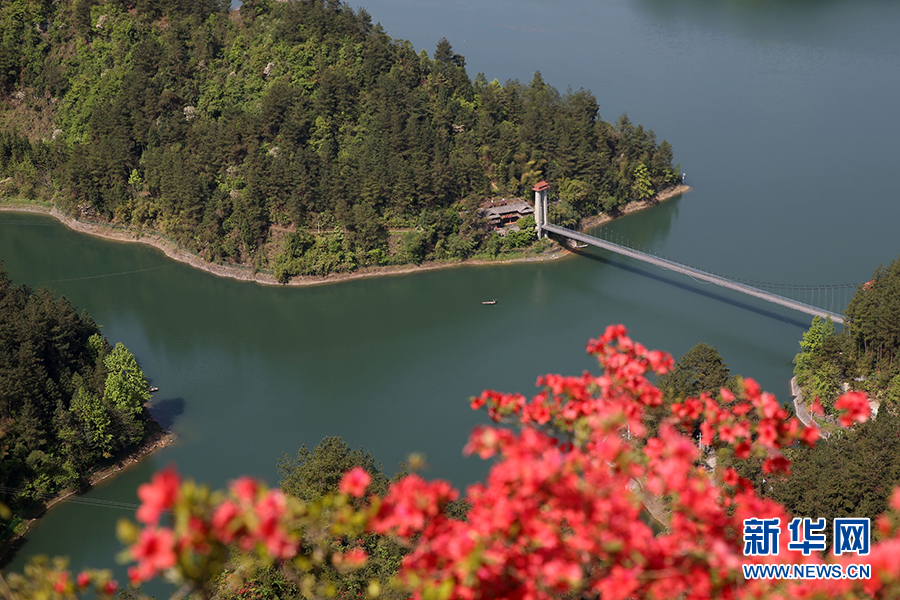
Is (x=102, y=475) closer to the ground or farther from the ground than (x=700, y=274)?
closer to the ground

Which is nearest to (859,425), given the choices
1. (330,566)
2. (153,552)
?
(330,566)

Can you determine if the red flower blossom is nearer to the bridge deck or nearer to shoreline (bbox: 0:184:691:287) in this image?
the bridge deck

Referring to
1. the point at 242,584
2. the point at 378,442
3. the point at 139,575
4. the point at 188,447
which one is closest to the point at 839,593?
the point at 139,575

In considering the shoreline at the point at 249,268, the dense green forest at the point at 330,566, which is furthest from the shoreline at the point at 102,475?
the shoreline at the point at 249,268

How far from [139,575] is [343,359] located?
17.8 meters

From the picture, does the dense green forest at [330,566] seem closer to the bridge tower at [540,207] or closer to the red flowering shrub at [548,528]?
the red flowering shrub at [548,528]

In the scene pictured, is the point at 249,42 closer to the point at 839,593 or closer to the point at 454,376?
the point at 454,376

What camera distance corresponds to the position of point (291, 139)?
85.2ft

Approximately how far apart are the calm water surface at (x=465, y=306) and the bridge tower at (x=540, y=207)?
138 cm

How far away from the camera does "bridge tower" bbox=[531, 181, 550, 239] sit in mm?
25312

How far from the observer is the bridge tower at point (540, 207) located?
2531 cm

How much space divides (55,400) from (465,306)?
10175mm

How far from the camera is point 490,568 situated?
3102 millimetres

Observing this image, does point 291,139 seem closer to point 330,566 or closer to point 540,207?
point 540,207
